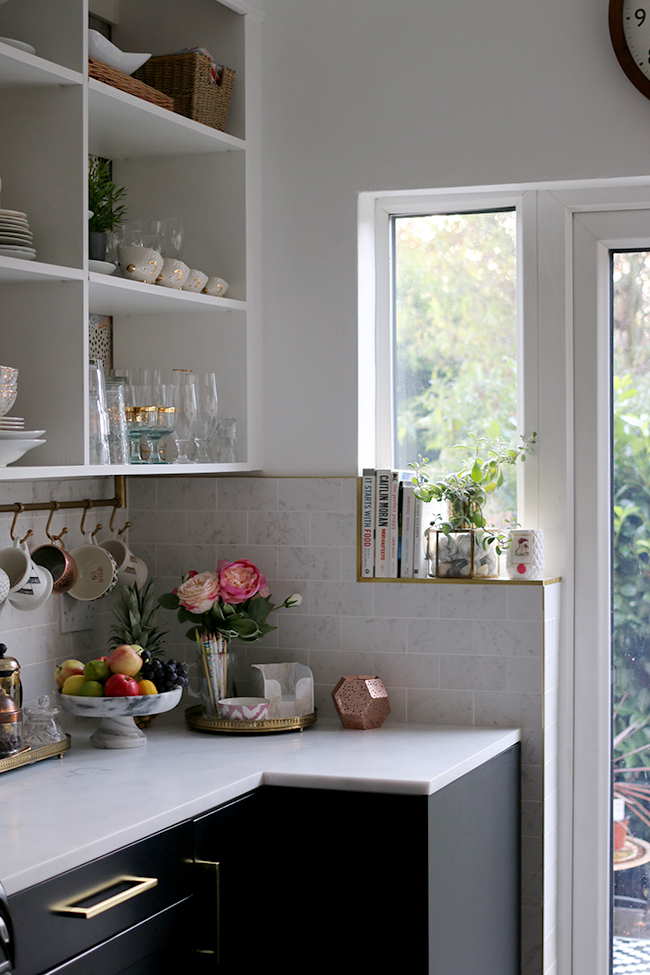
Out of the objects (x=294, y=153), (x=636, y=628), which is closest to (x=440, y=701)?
(x=636, y=628)

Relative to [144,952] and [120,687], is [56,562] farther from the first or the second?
[144,952]

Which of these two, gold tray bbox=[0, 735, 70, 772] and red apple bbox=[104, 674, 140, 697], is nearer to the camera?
gold tray bbox=[0, 735, 70, 772]

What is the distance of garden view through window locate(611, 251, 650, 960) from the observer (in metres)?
2.60

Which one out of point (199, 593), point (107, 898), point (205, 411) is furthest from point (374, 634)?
point (107, 898)

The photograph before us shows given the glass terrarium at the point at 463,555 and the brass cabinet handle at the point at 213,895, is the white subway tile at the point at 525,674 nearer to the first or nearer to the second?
the glass terrarium at the point at 463,555

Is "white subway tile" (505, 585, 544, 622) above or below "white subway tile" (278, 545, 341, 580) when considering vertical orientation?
below

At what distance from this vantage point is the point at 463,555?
258 cm

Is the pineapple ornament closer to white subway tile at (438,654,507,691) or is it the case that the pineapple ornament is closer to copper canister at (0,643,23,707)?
copper canister at (0,643,23,707)

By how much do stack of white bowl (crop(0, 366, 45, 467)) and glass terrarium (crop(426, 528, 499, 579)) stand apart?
1028 millimetres

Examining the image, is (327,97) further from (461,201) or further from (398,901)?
(398,901)

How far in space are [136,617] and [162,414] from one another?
1.59ft

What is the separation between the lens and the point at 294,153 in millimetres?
2691

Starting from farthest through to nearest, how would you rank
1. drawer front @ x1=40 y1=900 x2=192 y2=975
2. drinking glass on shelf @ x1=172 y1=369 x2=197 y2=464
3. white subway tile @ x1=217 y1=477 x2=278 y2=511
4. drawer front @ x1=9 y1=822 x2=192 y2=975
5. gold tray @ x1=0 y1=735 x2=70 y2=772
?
1. white subway tile @ x1=217 y1=477 x2=278 y2=511
2. drinking glass on shelf @ x1=172 y1=369 x2=197 y2=464
3. gold tray @ x1=0 y1=735 x2=70 y2=772
4. drawer front @ x1=40 y1=900 x2=192 y2=975
5. drawer front @ x1=9 y1=822 x2=192 y2=975

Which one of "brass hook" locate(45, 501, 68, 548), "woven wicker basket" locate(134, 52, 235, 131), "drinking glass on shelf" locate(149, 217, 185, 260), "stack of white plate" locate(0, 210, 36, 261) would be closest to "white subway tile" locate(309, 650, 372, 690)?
"brass hook" locate(45, 501, 68, 548)
